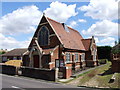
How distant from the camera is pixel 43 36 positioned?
29.6 m

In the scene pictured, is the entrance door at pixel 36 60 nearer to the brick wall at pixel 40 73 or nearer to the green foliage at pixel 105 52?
the brick wall at pixel 40 73

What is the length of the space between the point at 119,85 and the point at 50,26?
727 inches

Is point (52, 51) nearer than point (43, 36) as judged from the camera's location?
Yes

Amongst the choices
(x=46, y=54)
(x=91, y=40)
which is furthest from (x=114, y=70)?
(x=91, y=40)

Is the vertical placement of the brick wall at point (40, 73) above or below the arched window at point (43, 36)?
below

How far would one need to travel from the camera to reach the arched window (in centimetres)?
2897

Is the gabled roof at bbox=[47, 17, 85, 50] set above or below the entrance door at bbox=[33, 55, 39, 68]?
above

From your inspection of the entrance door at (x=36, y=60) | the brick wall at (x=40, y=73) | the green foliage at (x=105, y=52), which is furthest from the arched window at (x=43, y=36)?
the green foliage at (x=105, y=52)

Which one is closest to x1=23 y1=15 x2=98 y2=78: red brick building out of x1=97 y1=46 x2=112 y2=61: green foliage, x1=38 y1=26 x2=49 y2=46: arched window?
x1=38 y1=26 x2=49 y2=46: arched window

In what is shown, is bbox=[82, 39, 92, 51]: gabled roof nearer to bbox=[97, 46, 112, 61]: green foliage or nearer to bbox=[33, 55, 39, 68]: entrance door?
bbox=[97, 46, 112, 61]: green foliage

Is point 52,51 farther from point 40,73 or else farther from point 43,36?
point 43,36

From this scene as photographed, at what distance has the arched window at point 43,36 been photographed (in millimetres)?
28969

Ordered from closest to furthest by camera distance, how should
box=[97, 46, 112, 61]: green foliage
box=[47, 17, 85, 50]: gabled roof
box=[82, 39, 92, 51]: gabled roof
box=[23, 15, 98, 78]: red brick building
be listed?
box=[23, 15, 98, 78]: red brick building
box=[47, 17, 85, 50]: gabled roof
box=[82, 39, 92, 51]: gabled roof
box=[97, 46, 112, 61]: green foliage

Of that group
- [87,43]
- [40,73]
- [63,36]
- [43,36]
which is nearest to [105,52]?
[87,43]
